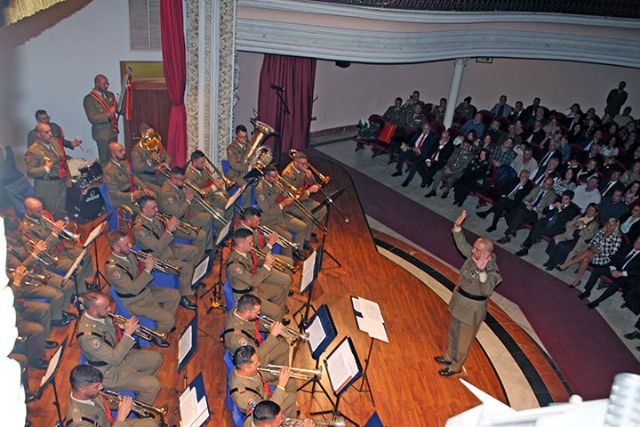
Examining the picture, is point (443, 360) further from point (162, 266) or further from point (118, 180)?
point (118, 180)

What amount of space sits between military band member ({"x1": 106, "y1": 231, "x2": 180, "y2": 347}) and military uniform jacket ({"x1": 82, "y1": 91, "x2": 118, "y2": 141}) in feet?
12.8

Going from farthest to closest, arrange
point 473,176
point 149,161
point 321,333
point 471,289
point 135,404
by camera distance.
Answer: point 473,176 < point 149,161 < point 471,289 < point 321,333 < point 135,404

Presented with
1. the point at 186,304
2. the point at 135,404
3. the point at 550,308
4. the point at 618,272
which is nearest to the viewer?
the point at 135,404

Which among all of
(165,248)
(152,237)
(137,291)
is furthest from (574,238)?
(137,291)

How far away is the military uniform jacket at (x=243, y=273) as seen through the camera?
626 centimetres

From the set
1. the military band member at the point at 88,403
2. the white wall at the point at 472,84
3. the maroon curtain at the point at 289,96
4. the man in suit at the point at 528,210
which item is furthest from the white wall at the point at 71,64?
the man in suit at the point at 528,210

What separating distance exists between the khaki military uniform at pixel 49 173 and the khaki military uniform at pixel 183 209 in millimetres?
1650

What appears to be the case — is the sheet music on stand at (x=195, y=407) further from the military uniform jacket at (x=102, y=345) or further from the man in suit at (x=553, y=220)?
the man in suit at (x=553, y=220)

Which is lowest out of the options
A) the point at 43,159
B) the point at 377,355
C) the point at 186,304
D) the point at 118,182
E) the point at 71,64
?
the point at 377,355

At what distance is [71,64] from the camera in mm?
9445

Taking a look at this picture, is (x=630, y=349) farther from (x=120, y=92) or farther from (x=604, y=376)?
(x=120, y=92)

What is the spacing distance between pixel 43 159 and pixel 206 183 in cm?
231

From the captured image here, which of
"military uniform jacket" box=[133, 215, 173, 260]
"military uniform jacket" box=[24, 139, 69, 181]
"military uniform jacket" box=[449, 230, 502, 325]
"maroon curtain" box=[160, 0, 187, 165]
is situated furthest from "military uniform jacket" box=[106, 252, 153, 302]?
"maroon curtain" box=[160, 0, 187, 165]

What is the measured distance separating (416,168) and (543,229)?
326 centimetres
